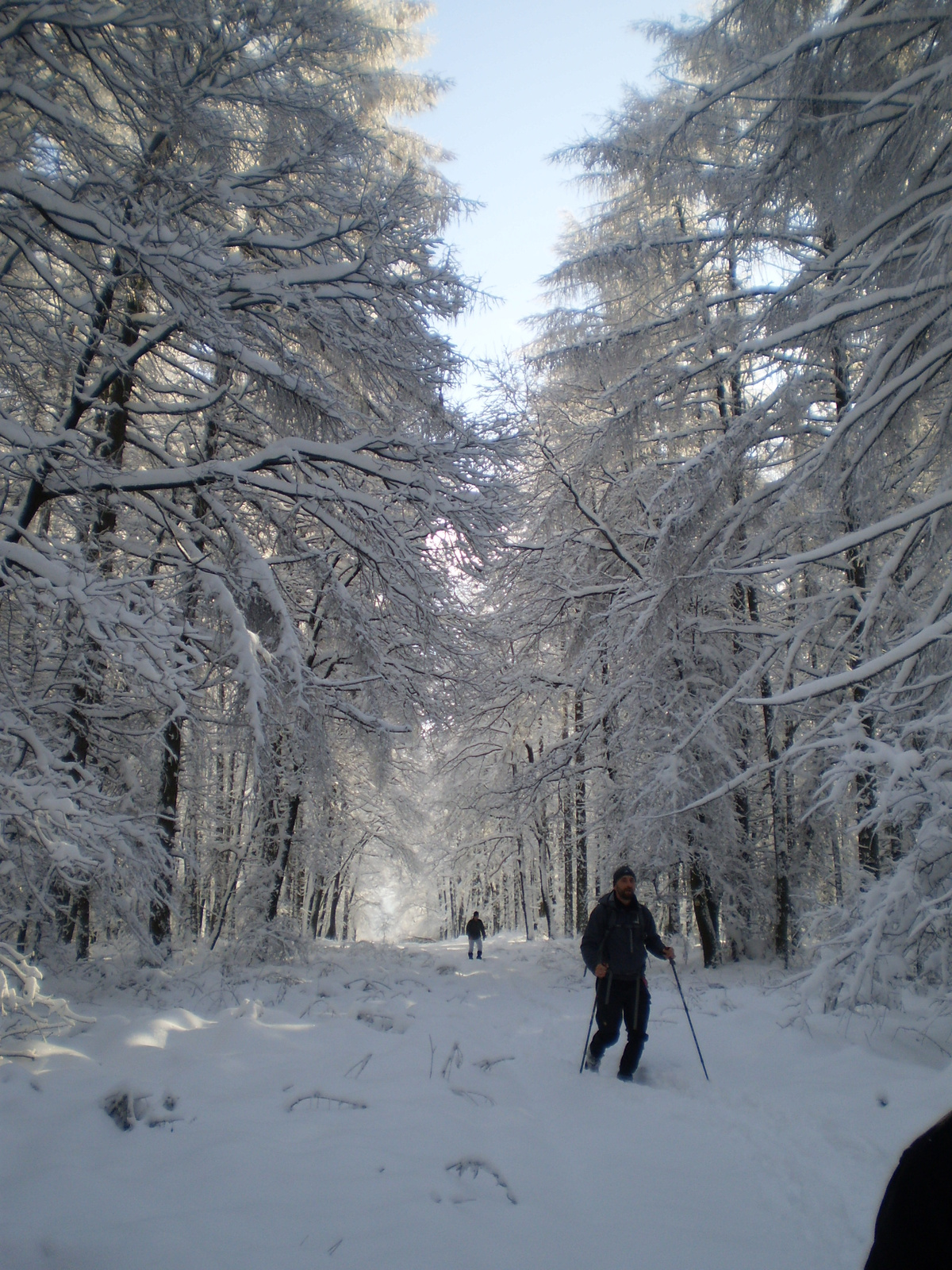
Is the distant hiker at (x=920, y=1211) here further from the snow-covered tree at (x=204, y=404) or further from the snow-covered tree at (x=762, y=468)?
the snow-covered tree at (x=204, y=404)

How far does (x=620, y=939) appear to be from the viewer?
5238 mm

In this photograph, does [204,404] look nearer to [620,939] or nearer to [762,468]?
[620,939]

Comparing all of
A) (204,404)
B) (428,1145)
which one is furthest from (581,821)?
(204,404)

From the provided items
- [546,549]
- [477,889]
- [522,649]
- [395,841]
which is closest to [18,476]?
[546,549]

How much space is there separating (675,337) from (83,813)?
28.5 feet

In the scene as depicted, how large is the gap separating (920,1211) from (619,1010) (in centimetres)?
483

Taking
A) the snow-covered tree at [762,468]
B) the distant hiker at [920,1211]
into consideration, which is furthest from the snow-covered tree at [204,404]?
the distant hiker at [920,1211]

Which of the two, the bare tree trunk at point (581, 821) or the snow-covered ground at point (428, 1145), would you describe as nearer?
the snow-covered ground at point (428, 1145)

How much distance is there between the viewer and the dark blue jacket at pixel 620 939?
514 centimetres

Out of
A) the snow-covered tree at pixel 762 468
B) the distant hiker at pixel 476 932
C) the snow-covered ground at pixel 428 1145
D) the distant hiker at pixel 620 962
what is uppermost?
the snow-covered tree at pixel 762 468

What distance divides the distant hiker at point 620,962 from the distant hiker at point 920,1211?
443 cm

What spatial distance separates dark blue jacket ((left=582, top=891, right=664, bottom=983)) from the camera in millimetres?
5137

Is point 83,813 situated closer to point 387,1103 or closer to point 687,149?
point 387,1103

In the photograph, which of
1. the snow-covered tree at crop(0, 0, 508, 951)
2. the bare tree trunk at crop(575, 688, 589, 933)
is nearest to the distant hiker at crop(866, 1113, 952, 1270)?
the snow-covered tree at crop(0, 0, 508, 951)
